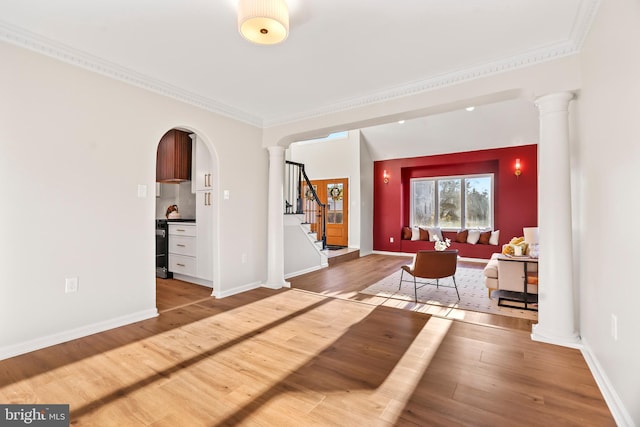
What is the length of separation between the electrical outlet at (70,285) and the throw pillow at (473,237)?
25.1ft

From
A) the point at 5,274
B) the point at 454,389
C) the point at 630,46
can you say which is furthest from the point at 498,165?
the point at 5,274

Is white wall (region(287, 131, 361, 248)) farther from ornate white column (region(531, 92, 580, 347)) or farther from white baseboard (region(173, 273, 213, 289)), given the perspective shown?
ornate white column (region(531, 92, 580, 347))

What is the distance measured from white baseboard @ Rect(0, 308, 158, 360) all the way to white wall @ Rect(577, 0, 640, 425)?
3933mm

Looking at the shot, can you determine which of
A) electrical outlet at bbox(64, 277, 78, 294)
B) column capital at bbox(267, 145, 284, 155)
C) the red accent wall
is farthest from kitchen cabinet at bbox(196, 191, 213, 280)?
the red accent wall

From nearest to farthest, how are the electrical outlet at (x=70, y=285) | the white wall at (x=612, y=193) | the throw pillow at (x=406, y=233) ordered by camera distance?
Answer: the white wall at (x=612, y=193)
the electrical outlet at (x=70, y=285)
the throw pillow at (x=406, y=233)

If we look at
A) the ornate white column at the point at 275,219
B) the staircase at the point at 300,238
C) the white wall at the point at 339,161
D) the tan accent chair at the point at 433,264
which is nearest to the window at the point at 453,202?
the white wall at the point at 339,161

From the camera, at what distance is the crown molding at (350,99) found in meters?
2.40

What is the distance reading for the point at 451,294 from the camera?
441 centimetres

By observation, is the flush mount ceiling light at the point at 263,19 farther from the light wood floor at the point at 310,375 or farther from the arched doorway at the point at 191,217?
the light wood floor at the point at 310,375

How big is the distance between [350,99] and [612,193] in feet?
9.06

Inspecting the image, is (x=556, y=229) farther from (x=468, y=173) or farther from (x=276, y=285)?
(x=468, y=173)

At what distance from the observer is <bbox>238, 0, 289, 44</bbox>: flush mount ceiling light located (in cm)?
191

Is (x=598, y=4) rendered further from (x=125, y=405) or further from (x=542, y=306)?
(x=125, y=405)

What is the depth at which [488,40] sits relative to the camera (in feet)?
8.52
